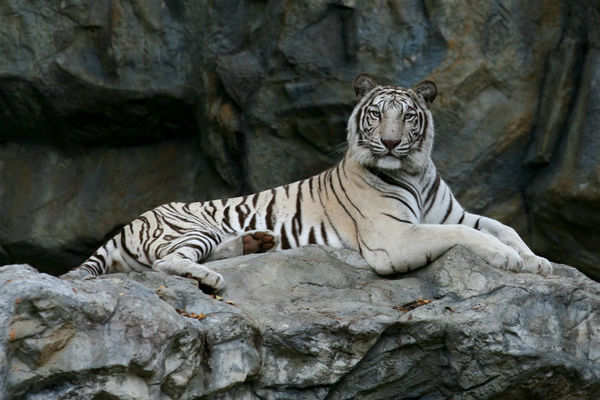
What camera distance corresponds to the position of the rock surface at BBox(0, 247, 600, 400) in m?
4.50

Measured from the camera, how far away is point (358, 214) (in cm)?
698

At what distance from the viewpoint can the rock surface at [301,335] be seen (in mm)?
4504

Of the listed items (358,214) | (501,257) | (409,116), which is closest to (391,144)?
(409,116)

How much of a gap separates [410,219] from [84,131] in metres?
4.21

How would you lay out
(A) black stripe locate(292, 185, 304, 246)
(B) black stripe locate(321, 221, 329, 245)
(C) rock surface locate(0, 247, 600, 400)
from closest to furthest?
(C) rock surface locate(0, 247, 600, 400)
(B) black stripe locate(321, 221, 329, 245)
(A) black stripe locate(292, 185, 304, 246)

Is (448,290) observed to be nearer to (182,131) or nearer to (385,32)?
(385,32)

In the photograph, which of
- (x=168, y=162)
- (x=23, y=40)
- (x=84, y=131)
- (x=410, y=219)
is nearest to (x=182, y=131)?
(x=168, y=162)

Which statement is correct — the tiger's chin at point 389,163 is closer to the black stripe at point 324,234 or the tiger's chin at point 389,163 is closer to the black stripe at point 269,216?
the black stripe at point 324,234

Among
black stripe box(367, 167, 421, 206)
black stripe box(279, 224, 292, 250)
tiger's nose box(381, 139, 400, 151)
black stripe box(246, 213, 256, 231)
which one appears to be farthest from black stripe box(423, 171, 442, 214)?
black stripe box(246, 213, 256, 231)

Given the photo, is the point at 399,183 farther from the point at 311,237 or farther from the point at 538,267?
the point at 538,267

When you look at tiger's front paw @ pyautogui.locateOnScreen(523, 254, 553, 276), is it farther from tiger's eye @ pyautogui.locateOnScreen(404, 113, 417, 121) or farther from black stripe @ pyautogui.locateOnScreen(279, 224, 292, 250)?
black stripe @ pyautogui.locateOnScreen(279, 224, 292, 250)

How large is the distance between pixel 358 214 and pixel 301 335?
185cm

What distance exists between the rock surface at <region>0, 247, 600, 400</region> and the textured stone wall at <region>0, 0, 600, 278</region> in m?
2.84

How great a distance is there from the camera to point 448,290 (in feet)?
19.5
